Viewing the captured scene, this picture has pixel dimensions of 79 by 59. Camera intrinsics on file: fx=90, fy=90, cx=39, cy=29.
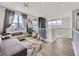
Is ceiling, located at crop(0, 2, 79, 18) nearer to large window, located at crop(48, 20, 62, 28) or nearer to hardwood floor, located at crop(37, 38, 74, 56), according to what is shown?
large window, located at crop(48, 20, 62, 28)

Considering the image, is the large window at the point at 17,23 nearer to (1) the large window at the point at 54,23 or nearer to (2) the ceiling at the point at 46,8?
(2) the ceiling at the point at 46,8

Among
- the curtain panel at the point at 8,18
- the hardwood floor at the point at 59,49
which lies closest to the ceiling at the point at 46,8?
the curtain panel at the point at 8,18

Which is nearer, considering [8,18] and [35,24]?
[8,18]

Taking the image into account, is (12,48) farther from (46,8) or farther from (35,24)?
(46,8)

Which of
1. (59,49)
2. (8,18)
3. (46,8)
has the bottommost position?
(59,49)

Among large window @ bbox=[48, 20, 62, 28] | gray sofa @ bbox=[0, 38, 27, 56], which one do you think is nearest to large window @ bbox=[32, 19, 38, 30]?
large window @ bbox=[48, 20, 62, 28]

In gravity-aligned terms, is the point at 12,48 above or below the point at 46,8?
below

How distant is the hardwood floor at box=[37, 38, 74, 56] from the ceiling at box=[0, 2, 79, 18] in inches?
23.7

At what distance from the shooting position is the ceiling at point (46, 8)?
6.14 ft

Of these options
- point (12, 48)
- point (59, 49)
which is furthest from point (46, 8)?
point (12, 48)

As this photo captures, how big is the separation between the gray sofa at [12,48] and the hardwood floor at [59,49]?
394 mm

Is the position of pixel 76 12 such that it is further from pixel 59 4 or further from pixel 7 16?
pixel 7 16

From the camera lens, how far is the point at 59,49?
6.48 feet

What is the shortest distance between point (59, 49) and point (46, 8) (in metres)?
0.94
